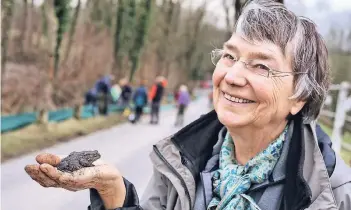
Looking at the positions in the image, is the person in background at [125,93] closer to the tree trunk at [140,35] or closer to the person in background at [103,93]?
the person in background at [103,93]

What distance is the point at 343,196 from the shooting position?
1665 millimetres

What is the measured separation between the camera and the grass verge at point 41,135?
10141 millimetres

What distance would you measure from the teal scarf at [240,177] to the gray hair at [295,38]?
208 millimetres

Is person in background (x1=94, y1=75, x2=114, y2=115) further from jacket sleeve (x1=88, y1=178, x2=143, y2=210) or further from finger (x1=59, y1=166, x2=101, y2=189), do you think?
finger (x1=59, y1=166, x2=101, y2=189)

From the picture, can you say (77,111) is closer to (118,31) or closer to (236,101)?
(118,31)

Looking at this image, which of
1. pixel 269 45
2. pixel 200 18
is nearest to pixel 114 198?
pixel 269 45

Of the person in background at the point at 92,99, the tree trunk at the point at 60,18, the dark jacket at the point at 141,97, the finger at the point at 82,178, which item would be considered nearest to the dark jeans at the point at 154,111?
the dark jacket at the point at 141,97

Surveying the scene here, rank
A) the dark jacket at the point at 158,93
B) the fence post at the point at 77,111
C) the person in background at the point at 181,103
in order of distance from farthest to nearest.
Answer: the person in background at the point at 181,103 < the dark jacket at the point at 158,93 < the fence post at the point at 77,111

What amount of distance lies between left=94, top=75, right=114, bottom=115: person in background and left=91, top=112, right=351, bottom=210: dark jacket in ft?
52.9

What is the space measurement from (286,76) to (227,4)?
2348 centimetres

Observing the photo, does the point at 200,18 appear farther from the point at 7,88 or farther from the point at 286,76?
the point at 286,76

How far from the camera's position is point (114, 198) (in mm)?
1860

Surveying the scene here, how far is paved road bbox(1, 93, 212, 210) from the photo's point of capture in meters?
6.85

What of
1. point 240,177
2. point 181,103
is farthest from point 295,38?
point 181,103
